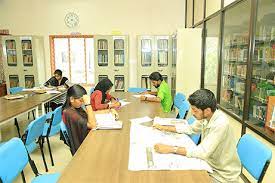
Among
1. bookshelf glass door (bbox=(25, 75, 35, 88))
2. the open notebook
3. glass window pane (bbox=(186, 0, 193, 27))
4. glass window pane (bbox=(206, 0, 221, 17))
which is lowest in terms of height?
the open notebook

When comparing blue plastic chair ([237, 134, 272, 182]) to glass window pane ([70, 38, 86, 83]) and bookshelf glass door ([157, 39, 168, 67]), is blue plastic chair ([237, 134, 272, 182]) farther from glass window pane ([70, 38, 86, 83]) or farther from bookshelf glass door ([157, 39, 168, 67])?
glass window pane ([70, 38, 86, 83])

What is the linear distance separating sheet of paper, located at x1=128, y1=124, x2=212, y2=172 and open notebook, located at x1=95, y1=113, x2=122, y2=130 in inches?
8.7

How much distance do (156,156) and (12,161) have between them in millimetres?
1007

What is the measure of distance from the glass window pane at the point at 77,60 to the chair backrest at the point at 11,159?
5.11 m

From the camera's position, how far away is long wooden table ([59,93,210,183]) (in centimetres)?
130

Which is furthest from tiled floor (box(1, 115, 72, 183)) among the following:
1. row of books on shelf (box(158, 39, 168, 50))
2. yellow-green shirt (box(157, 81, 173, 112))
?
row of books on shelf (box(158, 39, 168, 50))

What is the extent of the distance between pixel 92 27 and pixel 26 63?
196 centimetres

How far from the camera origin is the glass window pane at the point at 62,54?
6738 mm

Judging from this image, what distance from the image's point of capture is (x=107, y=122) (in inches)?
91.3

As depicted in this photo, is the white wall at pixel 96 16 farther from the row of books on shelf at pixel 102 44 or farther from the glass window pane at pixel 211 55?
the glass window pane at pixel 211 55

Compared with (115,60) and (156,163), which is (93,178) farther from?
(115,60)

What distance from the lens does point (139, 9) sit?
20.9 ft

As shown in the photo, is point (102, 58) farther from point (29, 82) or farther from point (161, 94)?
point (161, 94)

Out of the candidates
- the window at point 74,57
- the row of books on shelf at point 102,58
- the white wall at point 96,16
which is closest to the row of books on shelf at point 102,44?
the row of books on shelf at point 102,58
